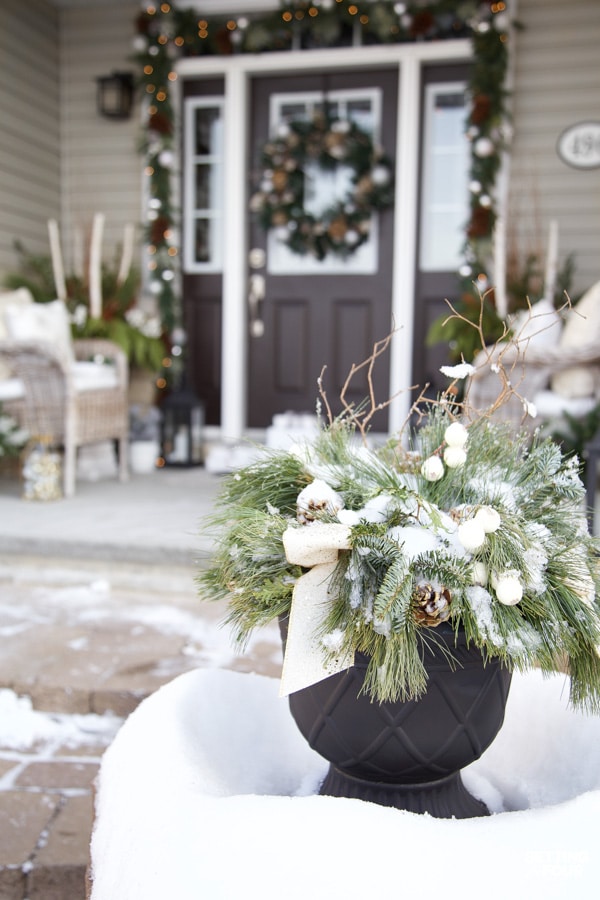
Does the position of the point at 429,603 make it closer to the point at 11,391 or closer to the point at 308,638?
the point at 308,638

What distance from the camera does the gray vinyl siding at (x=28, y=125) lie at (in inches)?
182

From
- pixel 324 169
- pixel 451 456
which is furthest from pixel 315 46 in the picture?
pixel 451 456

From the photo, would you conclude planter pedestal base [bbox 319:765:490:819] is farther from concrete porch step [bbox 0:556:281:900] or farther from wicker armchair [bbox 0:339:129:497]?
wicker armchair [bbox 0:339:129:497]

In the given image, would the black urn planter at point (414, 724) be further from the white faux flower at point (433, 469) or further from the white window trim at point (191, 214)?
the white window trim at point (191, 214)

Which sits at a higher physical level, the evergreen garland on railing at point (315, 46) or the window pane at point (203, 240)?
the evergreen garland on railing at point (315, 46)

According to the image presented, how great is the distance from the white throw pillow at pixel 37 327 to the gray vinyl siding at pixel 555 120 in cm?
243

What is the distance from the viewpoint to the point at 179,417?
4539 mm

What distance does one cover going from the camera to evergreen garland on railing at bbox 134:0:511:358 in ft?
Answer: 14.1

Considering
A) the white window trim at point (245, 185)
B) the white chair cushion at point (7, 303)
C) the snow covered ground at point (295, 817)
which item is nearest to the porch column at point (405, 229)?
the white window trim at point (245, 185)

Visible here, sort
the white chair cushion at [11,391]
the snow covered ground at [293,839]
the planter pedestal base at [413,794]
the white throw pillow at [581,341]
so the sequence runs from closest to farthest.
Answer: the snow covered ground at [293,839] → the planter pedestal base at [413,794] → the white throw pillow at [581,341] → the white chair cushion at [11,391]

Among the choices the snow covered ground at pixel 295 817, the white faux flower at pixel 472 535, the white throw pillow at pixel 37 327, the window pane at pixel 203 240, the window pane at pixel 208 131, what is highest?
the window pane at pixel 208 131

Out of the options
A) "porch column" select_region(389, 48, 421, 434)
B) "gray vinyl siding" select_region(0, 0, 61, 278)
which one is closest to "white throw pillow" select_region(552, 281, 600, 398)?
"porch column" select_region(389, 48, 421, 434)

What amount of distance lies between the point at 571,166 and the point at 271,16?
1861mm

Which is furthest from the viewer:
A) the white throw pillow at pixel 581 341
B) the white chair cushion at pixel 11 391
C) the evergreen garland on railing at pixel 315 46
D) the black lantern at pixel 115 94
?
the black lantern at pixel 115 94
